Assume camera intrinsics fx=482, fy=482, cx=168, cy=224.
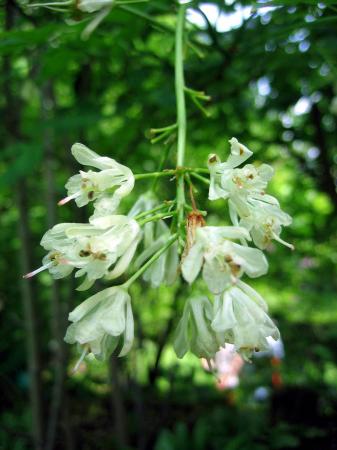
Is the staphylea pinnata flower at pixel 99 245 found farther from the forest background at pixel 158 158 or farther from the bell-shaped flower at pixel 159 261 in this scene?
the forest background at pixel 158 158

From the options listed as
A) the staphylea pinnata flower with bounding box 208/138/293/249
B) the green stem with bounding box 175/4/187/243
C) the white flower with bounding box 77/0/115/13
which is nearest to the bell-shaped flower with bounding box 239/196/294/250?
the staphylea pinnata flower with bounding box 208/138/293/249

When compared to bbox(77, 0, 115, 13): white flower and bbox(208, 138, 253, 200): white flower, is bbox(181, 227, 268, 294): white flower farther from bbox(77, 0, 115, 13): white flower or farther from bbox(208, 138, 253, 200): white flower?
bbox(77, 0, 115, 13): white flower

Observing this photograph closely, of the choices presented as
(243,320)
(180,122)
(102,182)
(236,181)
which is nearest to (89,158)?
(102,182)

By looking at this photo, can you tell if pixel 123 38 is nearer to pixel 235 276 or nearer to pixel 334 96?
pixel 235 276

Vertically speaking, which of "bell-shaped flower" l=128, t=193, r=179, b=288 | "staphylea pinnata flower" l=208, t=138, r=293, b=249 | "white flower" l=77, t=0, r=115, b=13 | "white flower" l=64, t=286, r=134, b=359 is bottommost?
"white flower" l=64, t=286, r=134, b=359

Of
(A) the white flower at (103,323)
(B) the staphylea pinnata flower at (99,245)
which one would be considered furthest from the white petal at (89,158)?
(A) the white flower at (103,323)

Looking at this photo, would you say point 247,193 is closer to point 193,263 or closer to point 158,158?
point 193,263

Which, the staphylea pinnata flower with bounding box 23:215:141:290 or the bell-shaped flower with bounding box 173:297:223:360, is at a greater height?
the staphylea pinnata flower with bounding box 23:215:141:290
